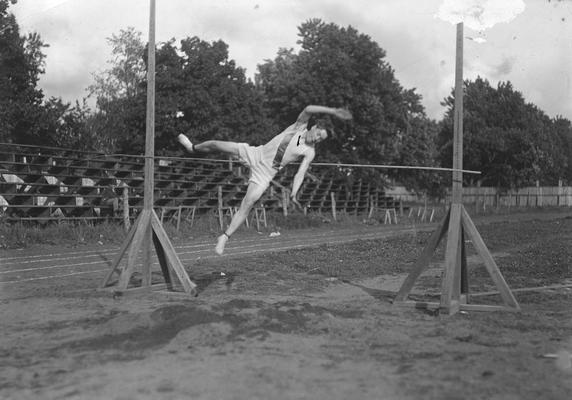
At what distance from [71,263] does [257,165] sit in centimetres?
767

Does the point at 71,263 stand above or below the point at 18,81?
below

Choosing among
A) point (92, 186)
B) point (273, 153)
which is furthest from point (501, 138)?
point (273, 153)

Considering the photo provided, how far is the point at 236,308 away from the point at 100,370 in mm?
3074

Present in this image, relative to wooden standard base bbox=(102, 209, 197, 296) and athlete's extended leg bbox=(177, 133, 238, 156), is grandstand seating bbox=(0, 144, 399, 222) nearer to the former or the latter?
wooden standard base bbox=(102, 209, 197, 296)

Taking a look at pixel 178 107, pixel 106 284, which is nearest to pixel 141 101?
pixel 178 107

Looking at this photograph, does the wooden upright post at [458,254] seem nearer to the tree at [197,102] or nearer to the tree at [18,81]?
the tree at [197,102]

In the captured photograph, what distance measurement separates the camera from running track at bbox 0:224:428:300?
11473 millimetres

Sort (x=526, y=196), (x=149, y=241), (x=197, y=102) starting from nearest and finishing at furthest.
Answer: (x=149, y=241)
(x=197, y=102)
(x=526, y=196)

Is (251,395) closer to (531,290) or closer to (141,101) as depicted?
(531,290)

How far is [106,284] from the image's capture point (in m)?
10.5

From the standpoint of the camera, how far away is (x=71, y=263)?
15.8 metres

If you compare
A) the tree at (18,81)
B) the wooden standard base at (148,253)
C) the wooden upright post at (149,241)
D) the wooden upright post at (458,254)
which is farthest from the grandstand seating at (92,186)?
the wooden upright post at (458,254)

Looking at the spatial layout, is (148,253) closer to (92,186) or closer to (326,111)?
(326,111)

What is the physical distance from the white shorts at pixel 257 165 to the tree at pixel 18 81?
21827mm
